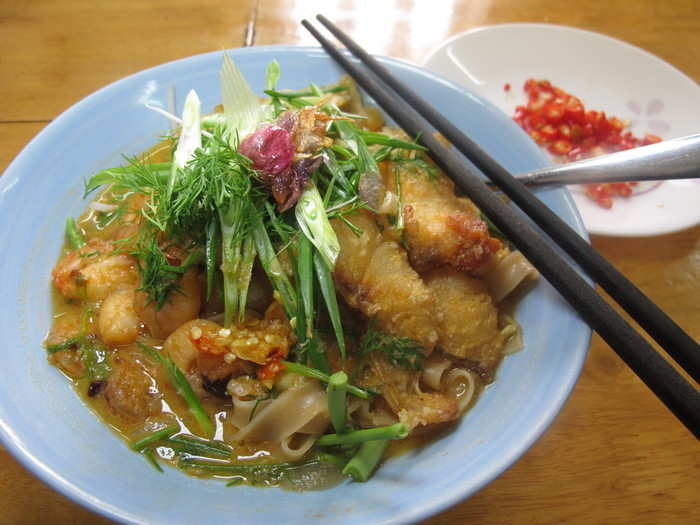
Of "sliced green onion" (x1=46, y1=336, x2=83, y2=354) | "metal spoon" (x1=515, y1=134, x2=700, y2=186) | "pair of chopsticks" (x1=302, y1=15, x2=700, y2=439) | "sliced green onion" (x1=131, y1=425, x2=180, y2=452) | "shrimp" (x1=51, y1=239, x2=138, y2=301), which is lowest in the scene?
"sliced green onion" (x1=131, y1=425, x2=180, y2=452)

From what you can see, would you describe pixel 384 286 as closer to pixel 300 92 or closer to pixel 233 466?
pixel 233 466

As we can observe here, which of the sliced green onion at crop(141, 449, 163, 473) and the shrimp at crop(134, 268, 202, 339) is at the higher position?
the shrimp at crop(134, 268, 202, 339)

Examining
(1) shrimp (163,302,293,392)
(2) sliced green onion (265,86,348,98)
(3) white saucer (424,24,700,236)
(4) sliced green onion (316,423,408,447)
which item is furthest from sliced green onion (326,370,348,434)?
(3) white saucer (424,24,700,236)

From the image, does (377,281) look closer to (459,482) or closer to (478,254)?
(478,254)

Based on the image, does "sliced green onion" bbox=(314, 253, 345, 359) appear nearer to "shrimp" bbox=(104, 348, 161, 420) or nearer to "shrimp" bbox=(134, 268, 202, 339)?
"shrimp" bbox=(134, 268, 202, 339)

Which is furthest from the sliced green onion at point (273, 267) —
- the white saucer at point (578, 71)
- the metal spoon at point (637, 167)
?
the white saucer at point (578, 71)

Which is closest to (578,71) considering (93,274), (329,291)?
(329,291)

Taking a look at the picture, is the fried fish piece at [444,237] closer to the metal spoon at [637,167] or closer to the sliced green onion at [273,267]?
the metal spoon at [637,167]
